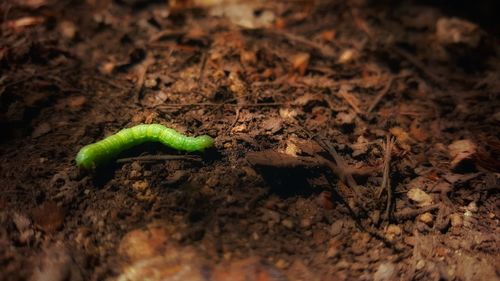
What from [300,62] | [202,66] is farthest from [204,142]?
[300,62]

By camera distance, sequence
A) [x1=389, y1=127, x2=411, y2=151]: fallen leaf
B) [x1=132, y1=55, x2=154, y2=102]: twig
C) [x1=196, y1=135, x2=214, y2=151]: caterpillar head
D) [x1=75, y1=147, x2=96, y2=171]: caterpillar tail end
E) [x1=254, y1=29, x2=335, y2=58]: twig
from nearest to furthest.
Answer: [x1=75, y1=147, x2=96, y2=171]: caterpillar tail end, [x1=196, y1=135, x2=214, y2=151]: caterpillar head, [x1=389, y1=127, x2=411, y2=151]: fallen leaf, [x1=132, y1=55, x2=154, y2=102]: twig, [x1=254, y1=29, x2=335, y2=58]: twig

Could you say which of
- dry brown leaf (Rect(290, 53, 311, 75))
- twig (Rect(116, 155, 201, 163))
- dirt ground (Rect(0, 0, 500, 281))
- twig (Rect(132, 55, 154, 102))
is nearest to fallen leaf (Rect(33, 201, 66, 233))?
dirt ground (Rect(0, 0, 500, 281))

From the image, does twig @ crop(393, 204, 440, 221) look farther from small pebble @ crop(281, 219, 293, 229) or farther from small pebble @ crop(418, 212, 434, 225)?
small pebble @ crop(281, 219, 293, 229)

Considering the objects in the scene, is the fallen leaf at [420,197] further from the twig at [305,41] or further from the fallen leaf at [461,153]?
the twig at [305,41]

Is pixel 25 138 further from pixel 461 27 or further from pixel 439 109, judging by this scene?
pixel 461 27

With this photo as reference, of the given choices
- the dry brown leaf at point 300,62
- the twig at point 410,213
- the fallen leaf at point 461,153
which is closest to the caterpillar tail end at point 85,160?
the dry brown leaf at point 300,62

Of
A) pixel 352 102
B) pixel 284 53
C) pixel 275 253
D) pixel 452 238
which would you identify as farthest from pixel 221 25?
pixel 452 238
